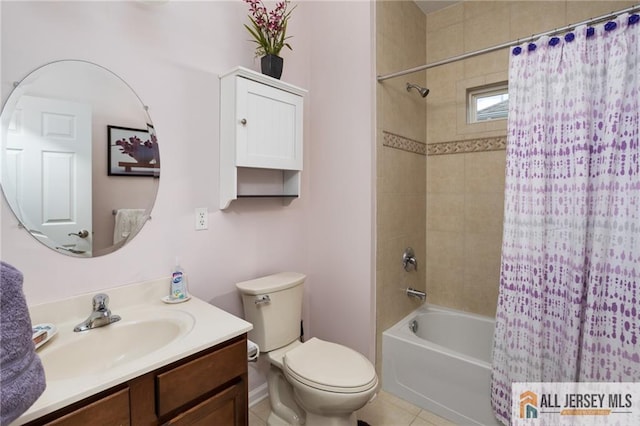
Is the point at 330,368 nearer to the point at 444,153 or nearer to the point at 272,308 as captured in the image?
the point at 272,308

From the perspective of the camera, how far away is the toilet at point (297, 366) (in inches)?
53.1

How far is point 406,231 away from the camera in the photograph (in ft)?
7.42

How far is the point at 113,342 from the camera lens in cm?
113

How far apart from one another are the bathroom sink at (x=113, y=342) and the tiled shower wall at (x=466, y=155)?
6.55 feet

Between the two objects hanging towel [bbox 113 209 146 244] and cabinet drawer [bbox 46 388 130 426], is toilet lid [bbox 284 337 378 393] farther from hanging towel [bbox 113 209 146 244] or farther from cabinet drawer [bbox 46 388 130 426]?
hanging towel [bbox 113 209 146 244]

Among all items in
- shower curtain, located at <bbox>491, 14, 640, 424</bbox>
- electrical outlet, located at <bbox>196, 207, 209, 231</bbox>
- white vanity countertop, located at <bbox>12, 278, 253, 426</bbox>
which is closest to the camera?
white vanity countertop, located at <bbox>12, 278, 253, 426</bbox>

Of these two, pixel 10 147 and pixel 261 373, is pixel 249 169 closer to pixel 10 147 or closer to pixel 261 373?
pixel 10 147

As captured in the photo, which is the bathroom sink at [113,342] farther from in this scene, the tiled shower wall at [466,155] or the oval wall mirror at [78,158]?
the tiled shower wall at [466,155]

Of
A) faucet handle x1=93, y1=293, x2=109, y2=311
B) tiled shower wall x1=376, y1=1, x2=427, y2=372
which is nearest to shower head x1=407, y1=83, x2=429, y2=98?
tiled shower wall x1=376, y1=1, x2=427, y2=372

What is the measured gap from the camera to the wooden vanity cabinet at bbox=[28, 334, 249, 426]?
794 mm

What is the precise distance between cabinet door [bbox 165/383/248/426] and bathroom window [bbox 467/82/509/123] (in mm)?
2341

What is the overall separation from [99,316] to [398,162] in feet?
6.06

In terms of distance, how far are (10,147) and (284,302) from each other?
130cm

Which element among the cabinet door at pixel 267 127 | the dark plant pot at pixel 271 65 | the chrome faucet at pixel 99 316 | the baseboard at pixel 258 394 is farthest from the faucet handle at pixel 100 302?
the dark plant pot at pixel 271 65
